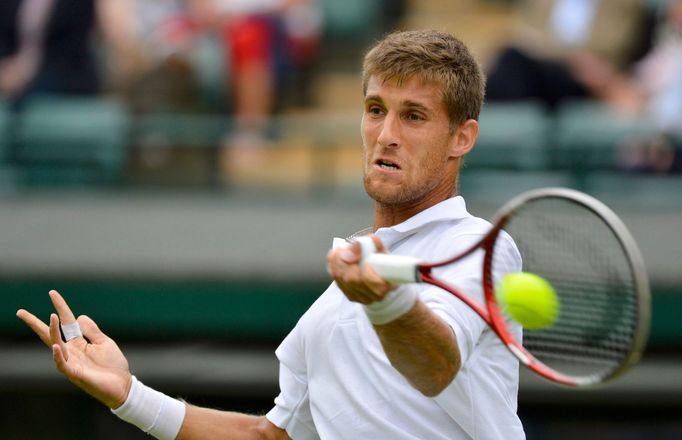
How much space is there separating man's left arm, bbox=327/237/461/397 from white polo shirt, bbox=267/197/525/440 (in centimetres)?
8

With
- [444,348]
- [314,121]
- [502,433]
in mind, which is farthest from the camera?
[314,121]

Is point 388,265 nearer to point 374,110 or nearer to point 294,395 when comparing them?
point 374,110

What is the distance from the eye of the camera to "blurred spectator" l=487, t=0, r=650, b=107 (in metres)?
8.57

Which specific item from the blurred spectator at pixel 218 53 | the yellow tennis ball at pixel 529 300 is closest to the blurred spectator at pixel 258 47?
the blurred spectator at pixel 218 53

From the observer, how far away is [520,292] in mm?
3271

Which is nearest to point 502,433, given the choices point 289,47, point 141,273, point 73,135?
point 141,273

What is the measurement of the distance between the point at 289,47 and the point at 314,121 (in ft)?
3.06

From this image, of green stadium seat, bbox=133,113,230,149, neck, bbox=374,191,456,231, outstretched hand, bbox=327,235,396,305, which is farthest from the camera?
green stadium seat, bbox=133,113,230,149

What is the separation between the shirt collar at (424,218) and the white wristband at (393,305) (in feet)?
1.56

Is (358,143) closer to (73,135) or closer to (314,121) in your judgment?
(314,121)

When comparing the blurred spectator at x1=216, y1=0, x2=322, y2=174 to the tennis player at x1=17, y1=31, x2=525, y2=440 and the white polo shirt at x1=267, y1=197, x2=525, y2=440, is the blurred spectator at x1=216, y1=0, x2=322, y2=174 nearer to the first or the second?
the tennis player at x1=17, y1=31, x2=525, y2=440

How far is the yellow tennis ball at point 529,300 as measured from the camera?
327cm

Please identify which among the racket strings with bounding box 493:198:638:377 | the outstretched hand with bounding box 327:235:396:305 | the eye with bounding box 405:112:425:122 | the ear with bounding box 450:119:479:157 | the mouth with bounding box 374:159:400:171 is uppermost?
the eye with bounding box 405:112:425:122

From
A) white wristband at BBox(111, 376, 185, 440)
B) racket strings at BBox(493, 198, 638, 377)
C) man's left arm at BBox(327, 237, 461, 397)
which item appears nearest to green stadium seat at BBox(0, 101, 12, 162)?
white wristband at BBox(111, 376, 185, 440)
